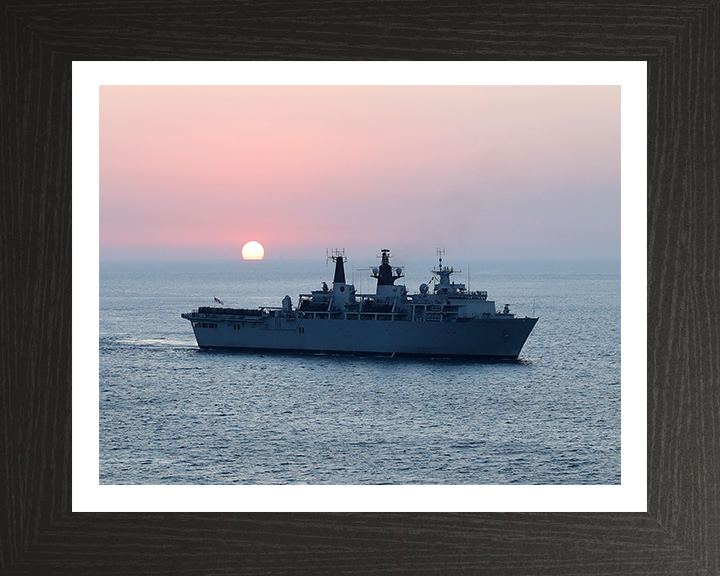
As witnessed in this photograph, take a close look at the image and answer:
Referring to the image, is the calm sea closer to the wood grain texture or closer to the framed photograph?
the framed photograph

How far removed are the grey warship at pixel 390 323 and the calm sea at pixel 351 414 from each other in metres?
0.60

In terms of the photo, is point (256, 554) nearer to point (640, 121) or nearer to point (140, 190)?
point (640, 121)

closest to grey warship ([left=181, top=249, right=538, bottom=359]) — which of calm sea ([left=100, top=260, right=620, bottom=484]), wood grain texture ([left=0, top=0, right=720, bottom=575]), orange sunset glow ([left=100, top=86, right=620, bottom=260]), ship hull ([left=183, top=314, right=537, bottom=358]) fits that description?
ship hull ([left=183, top=314, right=537, bottom=358])

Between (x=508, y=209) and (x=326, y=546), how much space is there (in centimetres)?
3186

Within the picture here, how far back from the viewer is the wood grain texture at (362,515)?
1978mm

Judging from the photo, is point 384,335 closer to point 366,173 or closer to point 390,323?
point 390,323

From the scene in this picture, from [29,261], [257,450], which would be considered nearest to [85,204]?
[29,261]

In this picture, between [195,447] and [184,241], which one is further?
[184,241]

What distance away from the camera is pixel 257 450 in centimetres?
2356

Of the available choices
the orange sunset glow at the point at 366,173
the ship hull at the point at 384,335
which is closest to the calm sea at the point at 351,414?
the ship hull at the point at 384,335

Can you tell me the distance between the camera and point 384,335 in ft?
67.6

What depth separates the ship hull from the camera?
20.1 meters

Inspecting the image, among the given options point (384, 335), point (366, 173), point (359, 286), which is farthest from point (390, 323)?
point (366, 173)

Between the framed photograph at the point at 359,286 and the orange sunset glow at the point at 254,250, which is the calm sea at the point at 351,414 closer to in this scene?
the framed photograph at the point at 359,286
